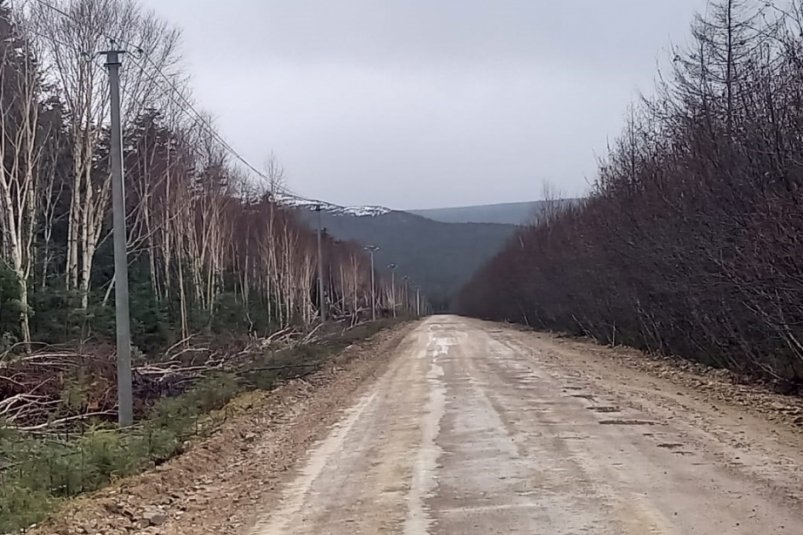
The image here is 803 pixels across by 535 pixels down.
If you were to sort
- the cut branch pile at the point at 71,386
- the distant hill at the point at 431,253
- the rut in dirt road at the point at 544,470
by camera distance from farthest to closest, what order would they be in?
the distant hill at the point at 431,253, the cut branch pile at the point at 71,386, the rut in dirt road at the point at 544,470

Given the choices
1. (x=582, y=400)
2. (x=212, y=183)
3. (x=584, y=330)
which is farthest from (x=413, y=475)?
(x=212, y=183)

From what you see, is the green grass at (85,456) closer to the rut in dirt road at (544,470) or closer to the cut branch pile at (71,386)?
the cut branch pile at (71,386)

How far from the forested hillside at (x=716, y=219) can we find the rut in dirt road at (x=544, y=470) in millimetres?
2650

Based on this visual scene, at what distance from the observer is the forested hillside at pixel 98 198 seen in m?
27.6

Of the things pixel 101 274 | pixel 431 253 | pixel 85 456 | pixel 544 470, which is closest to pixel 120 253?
pixel 85 456

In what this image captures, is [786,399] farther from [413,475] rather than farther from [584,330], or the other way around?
[584,330]

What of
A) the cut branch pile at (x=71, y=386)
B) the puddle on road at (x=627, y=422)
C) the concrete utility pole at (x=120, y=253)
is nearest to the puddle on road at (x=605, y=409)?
the puddle on road at (x=627, y=422)

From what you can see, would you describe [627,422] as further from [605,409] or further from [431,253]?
[431,253]

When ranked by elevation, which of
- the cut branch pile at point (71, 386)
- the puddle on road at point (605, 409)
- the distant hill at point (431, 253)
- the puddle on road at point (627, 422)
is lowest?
the puddle on road at point (627, 422)

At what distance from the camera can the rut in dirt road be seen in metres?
7.89

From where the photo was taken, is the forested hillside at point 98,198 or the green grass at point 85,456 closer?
the green grass at point 85,456

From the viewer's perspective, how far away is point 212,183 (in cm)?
4709

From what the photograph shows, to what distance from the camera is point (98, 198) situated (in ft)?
103

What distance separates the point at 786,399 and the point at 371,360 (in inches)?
622
